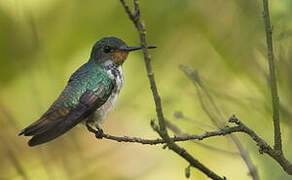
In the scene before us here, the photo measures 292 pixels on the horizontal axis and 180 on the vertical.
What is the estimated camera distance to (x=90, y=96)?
9.66 ft

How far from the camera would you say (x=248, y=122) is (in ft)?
13.2

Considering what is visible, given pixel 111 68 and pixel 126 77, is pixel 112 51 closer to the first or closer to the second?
pixel 111 68

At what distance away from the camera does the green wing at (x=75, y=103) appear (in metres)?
2.52

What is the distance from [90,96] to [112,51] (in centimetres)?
43

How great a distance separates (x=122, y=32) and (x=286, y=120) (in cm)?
255

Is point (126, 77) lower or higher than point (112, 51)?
lower

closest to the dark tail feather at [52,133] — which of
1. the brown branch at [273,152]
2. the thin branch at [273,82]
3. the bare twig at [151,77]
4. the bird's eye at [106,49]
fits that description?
the bird's eye at [106,49]

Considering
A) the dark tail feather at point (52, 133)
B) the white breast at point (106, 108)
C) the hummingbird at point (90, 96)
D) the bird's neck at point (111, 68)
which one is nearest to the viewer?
the dark tail feather at point (52, 133)

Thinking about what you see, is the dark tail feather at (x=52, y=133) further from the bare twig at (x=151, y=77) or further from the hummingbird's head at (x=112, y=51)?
the bare twig at (x=151, y=77)

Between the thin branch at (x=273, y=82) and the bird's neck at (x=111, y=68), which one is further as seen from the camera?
the bird's neck at (x=111, y=68)

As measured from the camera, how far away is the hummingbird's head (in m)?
3.18

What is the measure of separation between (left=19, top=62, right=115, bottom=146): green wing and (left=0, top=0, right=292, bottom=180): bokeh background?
0.96 m

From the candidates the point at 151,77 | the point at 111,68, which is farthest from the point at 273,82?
the point at 111,68

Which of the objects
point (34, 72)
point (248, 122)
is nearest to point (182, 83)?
point (248, 122)
